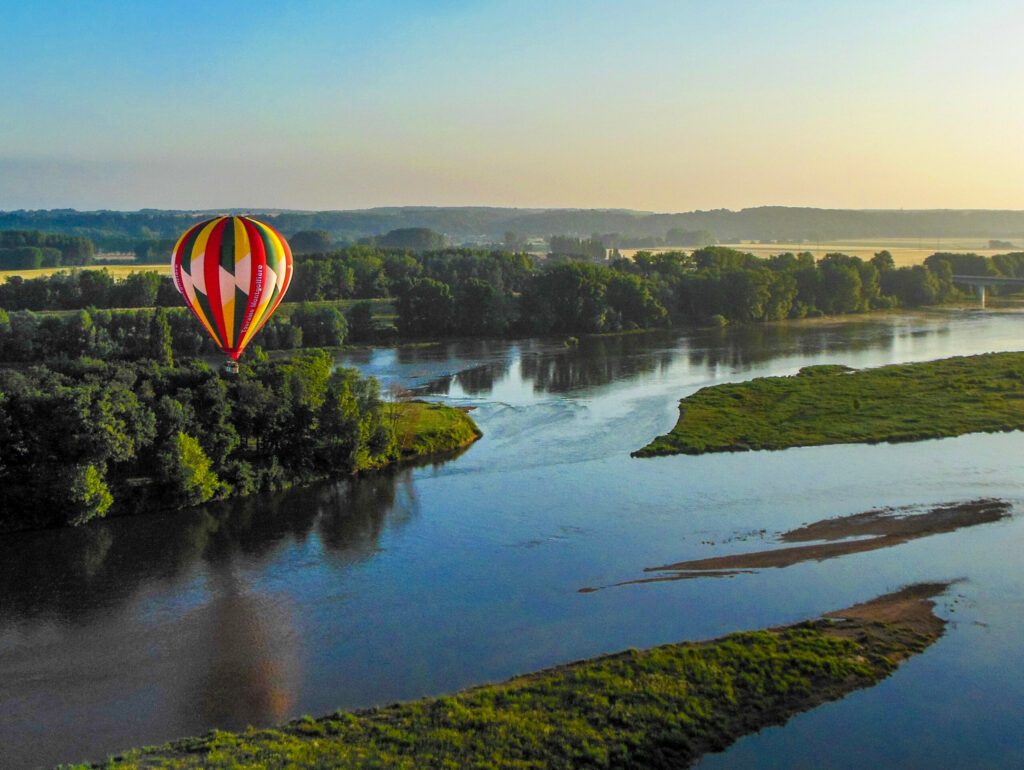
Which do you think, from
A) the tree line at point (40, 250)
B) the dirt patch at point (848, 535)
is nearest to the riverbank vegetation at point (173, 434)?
the dirt patch at point (848, 535)

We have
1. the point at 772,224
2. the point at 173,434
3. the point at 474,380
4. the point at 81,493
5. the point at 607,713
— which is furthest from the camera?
the point at 772,224

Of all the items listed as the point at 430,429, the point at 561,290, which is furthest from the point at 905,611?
the point at 561,290

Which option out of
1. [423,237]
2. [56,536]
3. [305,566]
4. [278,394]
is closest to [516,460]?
[278,394]

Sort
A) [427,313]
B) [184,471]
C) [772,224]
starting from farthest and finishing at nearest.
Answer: [772,224] < [427,313] < [184,471]

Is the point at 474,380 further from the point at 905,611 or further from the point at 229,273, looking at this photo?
the point at 905,611

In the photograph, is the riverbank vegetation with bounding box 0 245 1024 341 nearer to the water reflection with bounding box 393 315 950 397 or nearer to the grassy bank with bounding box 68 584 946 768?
the water reflection with bounding box 393 315 950 397

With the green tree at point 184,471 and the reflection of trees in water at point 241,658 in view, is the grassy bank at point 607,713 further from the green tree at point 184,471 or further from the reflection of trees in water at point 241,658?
the green tree at point 184,471
